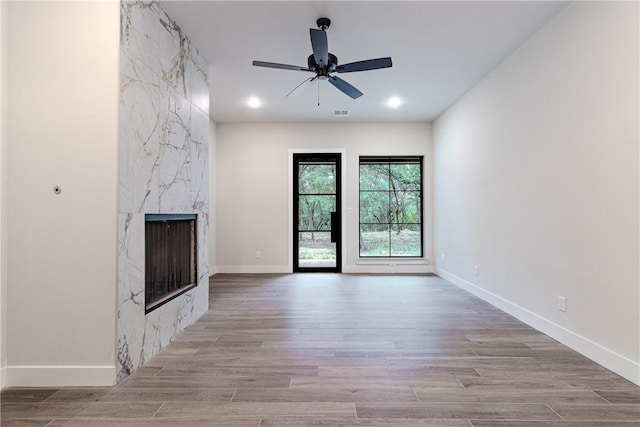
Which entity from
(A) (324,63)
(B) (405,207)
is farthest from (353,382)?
(B) (405,207)

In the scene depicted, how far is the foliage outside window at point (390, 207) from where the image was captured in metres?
5.99

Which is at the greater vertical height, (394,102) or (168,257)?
(394,102)

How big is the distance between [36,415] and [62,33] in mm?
2158

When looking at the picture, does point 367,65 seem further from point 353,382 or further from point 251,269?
point 251,269

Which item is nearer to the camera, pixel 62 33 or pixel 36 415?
pixel 36 415

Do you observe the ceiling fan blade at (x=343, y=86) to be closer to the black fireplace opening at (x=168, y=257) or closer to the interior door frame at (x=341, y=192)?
the black fireplace opening at (x=168, y=257)

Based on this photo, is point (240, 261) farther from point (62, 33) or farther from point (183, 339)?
point (62, 33)

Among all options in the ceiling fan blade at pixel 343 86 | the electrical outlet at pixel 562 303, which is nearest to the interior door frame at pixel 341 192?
the ceiling fan blade at pixel 343 86

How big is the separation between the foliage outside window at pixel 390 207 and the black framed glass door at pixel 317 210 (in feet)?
1.55

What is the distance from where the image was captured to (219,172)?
594 centimetres

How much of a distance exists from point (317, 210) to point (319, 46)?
358cm

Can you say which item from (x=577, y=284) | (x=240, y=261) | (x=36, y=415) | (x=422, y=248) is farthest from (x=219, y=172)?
(x=577, y=284)

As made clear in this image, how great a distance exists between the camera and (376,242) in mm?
6004

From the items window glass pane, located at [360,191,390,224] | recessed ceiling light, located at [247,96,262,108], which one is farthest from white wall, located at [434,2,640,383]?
recessed ceiling light, located at [247,96,262,108]
